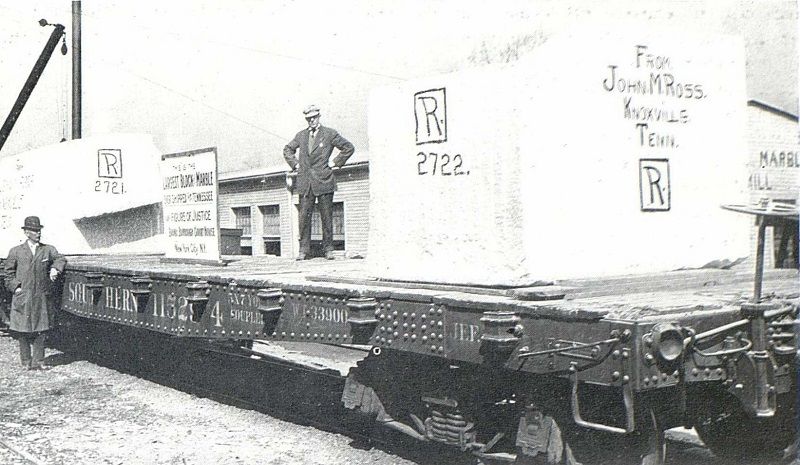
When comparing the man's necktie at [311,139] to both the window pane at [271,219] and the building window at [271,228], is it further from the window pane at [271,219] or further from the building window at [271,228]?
the window pane at [271,219]

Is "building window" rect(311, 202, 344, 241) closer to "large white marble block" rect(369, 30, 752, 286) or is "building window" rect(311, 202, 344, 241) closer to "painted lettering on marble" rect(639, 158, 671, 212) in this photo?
"large white marble block" rect(369, 30, 752, 286)

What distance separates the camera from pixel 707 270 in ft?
17.4

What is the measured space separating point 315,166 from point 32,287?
345cm

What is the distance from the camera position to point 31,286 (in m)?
9.38

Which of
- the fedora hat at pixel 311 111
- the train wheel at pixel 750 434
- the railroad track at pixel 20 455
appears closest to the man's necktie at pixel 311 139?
the fedora hat at pixel 311 111

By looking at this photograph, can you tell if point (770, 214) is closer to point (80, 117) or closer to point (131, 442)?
point (131, 442)

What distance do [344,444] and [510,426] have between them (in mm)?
1707

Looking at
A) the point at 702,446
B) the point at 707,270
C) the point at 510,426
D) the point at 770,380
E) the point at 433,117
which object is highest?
the point at 433,117

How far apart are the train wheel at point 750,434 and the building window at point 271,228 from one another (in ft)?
56.1

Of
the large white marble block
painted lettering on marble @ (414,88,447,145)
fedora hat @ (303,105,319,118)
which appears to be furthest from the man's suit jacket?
painted lettering on marble @ (414,88,447,145)

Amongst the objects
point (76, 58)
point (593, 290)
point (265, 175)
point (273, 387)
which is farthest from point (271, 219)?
point (593, 290)

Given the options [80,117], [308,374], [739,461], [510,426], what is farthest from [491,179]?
[80,117]

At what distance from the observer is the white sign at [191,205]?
766cm

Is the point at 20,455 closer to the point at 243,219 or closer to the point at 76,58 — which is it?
the point at 76,58
